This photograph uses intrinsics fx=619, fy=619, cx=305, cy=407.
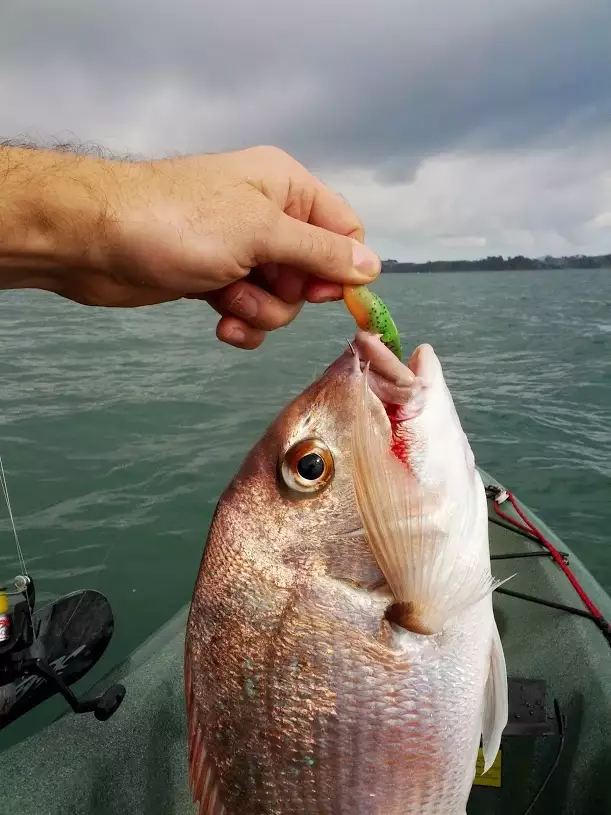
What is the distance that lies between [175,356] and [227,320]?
13.6 metres

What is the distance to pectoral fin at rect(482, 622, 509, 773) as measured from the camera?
1.43m

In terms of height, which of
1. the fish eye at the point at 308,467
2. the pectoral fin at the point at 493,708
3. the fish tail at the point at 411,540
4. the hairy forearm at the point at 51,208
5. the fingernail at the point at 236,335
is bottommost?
the pectoral fin at the point at 493,708

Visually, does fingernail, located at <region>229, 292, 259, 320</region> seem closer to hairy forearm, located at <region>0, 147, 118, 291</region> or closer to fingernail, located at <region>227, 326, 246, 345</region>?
fingernail, located at <region>227, 326, 246, 345</region>

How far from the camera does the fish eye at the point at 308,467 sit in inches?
53.2

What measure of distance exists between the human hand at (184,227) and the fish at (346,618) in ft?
1.15

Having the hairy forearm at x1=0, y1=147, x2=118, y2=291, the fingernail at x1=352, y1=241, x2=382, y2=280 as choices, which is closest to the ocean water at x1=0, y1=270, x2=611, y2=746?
the fingernail at x1=352, y1=241, x2=382, y2=280

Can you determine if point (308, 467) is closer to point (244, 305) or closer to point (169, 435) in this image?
point (244, 305)

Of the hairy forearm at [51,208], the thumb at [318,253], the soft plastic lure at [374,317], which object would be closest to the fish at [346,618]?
the soft plastic lure at [374,317]

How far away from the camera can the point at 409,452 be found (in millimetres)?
1372

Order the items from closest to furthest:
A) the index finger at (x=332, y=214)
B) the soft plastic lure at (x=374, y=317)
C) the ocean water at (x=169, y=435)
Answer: the soft plastic lure at (x=374, y=317)
the index finger at (x=332, y=214)
the ocean water at (x=169, y=435)

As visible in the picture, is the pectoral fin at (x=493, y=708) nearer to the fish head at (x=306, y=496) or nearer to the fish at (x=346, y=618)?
the fish at (x=346, y=618)

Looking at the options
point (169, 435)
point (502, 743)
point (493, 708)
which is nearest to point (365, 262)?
point (493, 708)

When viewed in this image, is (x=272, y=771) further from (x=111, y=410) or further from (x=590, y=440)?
(x=590, y=440)

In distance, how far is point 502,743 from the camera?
8.89 ft
